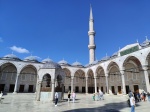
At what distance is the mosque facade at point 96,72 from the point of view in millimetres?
19969

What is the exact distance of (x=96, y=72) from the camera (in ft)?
90.7

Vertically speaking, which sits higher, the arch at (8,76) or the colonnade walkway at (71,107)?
the arch at (8,76)

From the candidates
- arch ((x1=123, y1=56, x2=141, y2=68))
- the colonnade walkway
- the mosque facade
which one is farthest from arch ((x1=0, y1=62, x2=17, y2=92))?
arch ((x1=123, y1=56, x2=141, y2=68))

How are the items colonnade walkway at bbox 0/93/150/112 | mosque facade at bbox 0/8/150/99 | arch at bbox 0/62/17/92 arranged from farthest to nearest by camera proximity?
arch at bbox 0/62/17/92, mosque facade at bbox 0/8/150/99, colonnade walkway at bbox 0/93/150/112

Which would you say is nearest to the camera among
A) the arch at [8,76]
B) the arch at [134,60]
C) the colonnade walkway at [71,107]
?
the colonnade walkway at [71,107]

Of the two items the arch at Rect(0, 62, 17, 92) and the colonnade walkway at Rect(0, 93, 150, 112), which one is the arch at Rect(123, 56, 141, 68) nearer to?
the colonnade walkway at Rect(0, 93, 150, 112)

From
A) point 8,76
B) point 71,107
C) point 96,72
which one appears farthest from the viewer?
point 8,76

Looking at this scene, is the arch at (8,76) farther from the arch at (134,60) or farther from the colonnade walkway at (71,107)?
the arch at (134,60)

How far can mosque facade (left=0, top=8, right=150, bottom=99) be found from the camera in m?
20.0

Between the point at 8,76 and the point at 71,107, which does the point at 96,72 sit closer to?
the point at 8,76

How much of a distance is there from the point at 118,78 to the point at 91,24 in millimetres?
17847

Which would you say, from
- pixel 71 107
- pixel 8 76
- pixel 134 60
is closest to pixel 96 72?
pixel 134 60

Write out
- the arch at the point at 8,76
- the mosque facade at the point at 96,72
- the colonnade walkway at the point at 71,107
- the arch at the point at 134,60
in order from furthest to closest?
the arch at the point at 8,76
the arch at the point at 134,60
the mosque facade at the point at 96,72
the colonnade walkway at the point at 71,107

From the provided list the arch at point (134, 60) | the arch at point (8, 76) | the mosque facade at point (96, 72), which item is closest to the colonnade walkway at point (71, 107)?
the mosque facade at point (96, 72)
